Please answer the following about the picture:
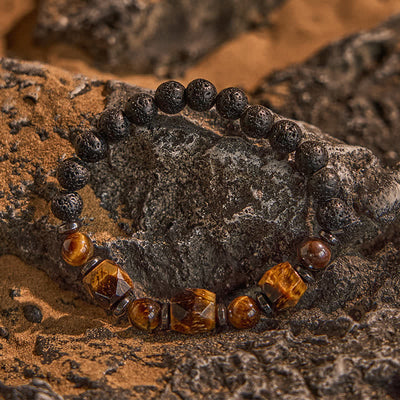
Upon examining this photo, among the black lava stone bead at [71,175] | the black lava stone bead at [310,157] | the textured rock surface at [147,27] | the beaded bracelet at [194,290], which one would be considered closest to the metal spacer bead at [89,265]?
the beaded bracelet at [194,290]

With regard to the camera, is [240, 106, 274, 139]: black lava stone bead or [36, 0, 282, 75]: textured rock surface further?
[36, 0, 282, 75]: textured rock surface

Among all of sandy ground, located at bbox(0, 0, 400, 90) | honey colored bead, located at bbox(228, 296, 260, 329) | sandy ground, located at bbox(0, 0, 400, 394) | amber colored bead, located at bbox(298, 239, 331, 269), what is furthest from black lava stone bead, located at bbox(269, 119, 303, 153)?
sandy ground, located at bbox(0, 0, 400, 90)

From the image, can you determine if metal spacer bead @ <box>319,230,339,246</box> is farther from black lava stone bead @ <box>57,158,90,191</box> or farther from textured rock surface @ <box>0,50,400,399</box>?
black lava stone bead @ <box>57,158,90,191</box>

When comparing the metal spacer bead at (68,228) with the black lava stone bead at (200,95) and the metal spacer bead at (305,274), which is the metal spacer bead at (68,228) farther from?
the metal spacer bead at (305,274)

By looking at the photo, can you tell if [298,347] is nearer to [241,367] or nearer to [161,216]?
[241,367]

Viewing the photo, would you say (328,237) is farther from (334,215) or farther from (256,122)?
(256,122)

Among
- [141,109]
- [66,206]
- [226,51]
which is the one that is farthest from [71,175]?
[226,51]
